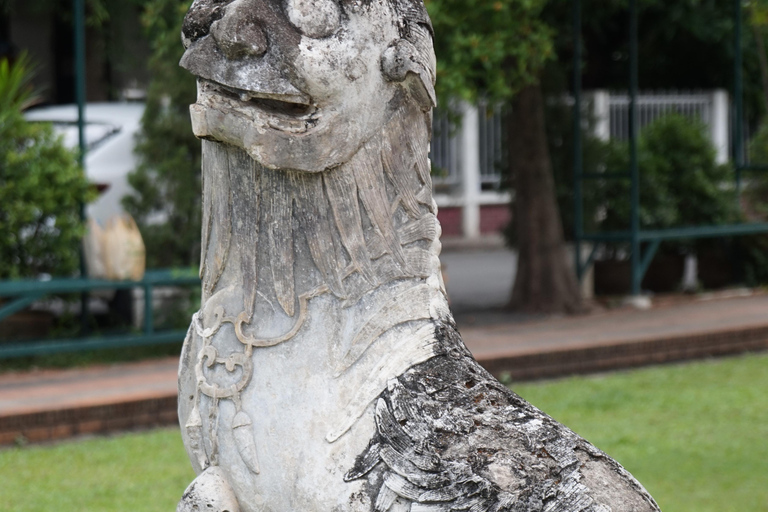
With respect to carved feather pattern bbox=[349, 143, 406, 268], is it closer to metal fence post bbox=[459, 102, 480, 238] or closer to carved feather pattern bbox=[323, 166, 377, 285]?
carved feather pattern bbox=[323, 166, 377, 285]

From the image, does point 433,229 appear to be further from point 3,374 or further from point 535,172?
point 535,172

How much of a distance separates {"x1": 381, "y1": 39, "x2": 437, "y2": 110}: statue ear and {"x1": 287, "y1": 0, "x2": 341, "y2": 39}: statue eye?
5.2 inches

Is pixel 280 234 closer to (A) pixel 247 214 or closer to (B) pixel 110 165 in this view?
(A) pixel 247 214

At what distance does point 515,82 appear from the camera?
26.0ft

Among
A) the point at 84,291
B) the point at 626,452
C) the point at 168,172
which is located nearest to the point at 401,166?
the point at 626,452

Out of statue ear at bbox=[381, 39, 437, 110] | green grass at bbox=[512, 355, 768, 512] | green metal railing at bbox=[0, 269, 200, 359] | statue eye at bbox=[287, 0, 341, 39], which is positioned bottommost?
green grass at bbox=[512, 355, 768, 512]

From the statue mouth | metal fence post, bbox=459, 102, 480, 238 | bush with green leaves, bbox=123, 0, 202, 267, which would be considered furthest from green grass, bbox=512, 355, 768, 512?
metal fence post, bbox=459, 102, 480, 238

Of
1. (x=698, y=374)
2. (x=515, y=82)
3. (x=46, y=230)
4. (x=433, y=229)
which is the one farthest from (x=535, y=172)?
(x=433, y=229)

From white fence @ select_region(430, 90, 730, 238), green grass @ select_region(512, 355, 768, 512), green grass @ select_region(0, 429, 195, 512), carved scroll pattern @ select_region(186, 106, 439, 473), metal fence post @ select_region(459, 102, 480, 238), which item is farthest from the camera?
metal fence post @ select_region(459, 102, 480, 238)

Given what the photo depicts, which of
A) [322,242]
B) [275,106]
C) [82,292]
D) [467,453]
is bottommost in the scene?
[82,292]

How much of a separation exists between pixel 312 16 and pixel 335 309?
21.4 inches

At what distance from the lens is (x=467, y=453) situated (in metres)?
1.99

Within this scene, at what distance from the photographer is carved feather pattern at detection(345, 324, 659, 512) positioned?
1958mm

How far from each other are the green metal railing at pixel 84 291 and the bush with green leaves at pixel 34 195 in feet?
0.82
